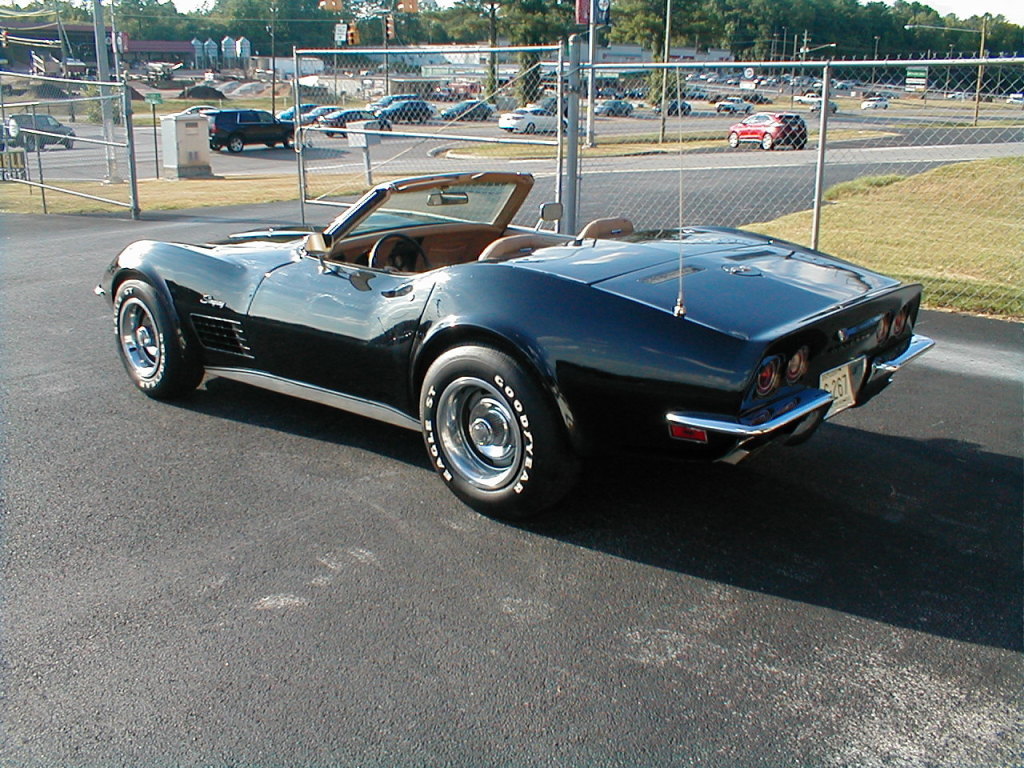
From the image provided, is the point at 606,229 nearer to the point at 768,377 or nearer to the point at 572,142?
the point at 768,377

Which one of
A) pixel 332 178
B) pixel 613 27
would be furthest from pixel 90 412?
pixel 613 27

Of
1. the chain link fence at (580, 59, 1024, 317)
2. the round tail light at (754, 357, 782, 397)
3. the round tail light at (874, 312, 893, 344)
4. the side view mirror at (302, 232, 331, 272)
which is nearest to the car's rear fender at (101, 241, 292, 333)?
the side view mirror at (302, 232, 331, 272)

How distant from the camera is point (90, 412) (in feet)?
17.3

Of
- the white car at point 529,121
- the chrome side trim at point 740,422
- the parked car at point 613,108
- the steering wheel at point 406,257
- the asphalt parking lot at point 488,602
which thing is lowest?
the asphalt parking lot at point 488,602

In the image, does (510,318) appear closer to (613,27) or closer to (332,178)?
(332,178)

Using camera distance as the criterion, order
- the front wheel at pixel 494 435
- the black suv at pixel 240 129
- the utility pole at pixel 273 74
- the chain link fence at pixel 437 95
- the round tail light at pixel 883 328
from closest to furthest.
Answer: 1. the front wheel at pixel 494 435
2. the round tail light at pixel 883 328
3. the chain link fence at pixel 437 95
4. the black suv at pixel 240 129
5. the utility pole at pixel 273 74

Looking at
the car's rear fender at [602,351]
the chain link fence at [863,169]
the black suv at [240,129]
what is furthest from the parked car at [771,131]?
the black suv at [240,129]

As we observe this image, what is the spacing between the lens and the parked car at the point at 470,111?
32.7 feet

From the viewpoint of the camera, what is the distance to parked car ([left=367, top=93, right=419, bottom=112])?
11163 millimetres

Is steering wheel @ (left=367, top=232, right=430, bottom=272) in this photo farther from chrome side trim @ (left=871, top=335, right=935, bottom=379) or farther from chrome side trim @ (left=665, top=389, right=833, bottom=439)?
chrome side trim @ (left=871, top=335, right=935, bottom=379)

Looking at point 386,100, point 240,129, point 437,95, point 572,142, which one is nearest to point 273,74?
point 240,129

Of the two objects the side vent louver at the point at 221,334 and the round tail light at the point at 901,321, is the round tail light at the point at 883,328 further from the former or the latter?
the side vent louver at the point at 221,334

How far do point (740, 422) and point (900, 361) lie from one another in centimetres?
123

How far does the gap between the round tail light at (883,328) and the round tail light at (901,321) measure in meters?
0.06
